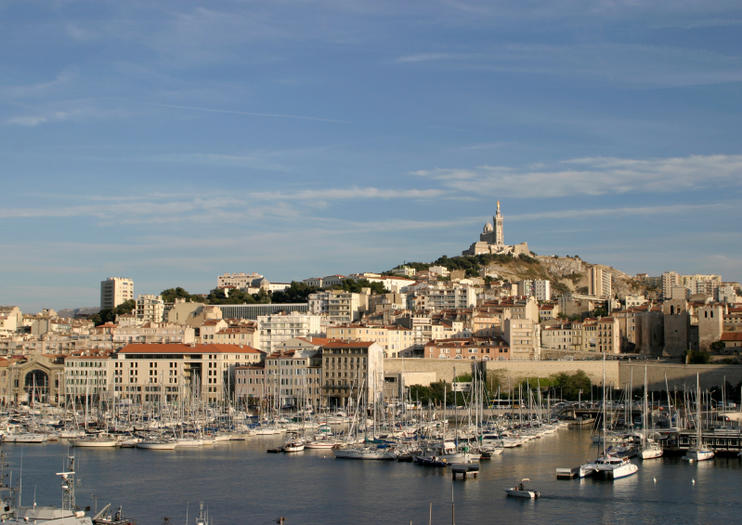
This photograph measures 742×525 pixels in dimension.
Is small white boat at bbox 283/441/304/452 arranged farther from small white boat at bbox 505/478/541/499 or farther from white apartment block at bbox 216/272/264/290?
white apartment block at bbox 216/272/264/290

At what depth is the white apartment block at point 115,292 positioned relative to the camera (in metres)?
108

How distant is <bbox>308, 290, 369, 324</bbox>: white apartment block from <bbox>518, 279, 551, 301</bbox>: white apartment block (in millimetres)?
20378

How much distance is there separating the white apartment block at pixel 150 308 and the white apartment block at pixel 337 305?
42.6 ft

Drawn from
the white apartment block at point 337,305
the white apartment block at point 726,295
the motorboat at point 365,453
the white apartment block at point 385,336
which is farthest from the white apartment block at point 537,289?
the motorboat at point 365,453

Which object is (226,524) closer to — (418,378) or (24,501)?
(24,501)

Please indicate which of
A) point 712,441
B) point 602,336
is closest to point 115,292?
point 602,336

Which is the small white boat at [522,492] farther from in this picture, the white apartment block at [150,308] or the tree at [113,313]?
the tree at [113,313]

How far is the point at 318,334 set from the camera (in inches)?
2899

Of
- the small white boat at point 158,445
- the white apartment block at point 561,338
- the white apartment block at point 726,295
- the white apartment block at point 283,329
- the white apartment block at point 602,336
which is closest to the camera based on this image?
the small white boat at point 158,445

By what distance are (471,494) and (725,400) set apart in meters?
27.6

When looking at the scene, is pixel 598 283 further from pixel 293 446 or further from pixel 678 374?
pixel 293 446

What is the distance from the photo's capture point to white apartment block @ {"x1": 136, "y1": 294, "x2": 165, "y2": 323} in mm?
85738

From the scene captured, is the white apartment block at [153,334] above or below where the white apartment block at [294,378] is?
above

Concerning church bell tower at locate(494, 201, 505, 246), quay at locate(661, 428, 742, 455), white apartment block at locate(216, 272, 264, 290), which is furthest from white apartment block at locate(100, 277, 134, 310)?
quay at locate(661, 428, 742, 455)
